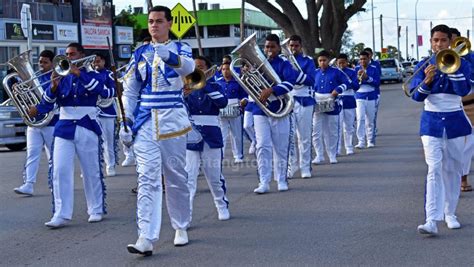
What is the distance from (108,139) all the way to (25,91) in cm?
348

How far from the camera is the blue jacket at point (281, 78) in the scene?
10969 millimetres

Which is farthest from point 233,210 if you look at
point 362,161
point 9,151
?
point 9,151

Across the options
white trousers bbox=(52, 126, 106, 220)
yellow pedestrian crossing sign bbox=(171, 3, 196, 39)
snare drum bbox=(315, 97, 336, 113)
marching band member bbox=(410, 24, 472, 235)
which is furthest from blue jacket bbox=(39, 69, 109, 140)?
yellow pedestrian crossing sign bbox=(171, 3, 196, 39)

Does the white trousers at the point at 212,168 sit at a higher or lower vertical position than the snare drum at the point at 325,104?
lower

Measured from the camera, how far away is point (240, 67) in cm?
1138

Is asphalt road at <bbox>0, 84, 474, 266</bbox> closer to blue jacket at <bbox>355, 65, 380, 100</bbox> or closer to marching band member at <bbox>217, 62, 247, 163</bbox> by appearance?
marching band member at <bbox>217, 62, 247, 163</bbox>

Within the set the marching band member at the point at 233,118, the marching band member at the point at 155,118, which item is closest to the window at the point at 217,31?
the marching band member at the point at 233,118

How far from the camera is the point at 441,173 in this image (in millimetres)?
8125

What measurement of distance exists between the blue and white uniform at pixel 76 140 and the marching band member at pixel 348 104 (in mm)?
7573

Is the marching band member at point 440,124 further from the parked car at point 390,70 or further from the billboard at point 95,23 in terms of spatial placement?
the parked car at point 390,70

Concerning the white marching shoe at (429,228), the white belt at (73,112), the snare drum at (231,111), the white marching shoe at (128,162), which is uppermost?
the white belt at (73,112)

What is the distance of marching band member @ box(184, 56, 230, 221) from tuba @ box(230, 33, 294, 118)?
1449mm

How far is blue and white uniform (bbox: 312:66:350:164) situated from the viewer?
15039 millimetres

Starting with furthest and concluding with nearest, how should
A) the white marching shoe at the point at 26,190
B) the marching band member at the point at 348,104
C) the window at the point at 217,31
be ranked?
the window at the point at 217,31
the marching band member at the point at 348,104
the white marching shoe at the point at 26,190
